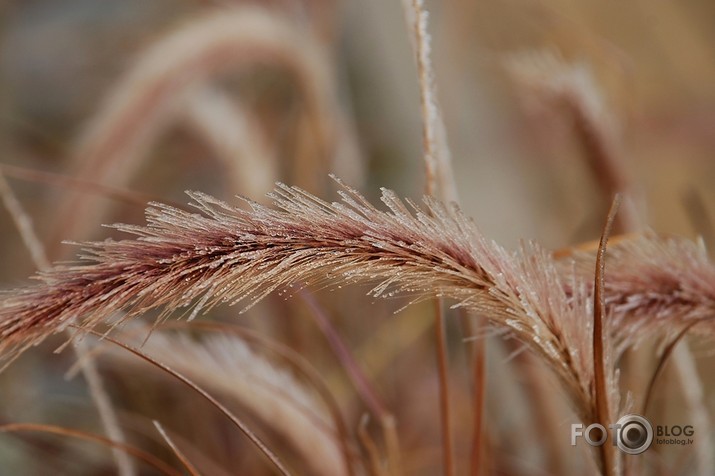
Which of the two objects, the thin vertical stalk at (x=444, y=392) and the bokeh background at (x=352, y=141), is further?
the bokeh background at (x=352, y=141)

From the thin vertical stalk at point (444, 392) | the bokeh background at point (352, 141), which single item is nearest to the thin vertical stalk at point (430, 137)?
the thin vertical stalk at point (444, 392)

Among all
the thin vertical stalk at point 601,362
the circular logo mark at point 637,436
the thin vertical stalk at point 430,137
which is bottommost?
the circular logo mark at point 637,436

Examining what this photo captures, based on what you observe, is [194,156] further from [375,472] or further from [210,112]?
[375,472]

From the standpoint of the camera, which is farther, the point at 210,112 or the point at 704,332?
the point at 210,112

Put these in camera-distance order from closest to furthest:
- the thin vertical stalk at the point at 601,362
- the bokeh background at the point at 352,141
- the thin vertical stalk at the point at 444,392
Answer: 1. the thin vertical stalk at the point at 601,362
2. the thin vertical stalk at the point at 444,392
3. the bokeh background at the point at 352,141

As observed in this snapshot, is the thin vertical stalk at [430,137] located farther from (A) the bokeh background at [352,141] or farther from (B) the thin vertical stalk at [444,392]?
(A) the bokeh background at [352,141]

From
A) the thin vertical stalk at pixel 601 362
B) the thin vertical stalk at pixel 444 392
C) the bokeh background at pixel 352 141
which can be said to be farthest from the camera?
the bokeh background at pixel 352 141

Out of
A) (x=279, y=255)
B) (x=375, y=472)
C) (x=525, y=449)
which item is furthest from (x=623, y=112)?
(x=279, y=255)

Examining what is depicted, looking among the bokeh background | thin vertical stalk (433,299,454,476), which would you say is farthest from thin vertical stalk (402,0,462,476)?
the bokeh background

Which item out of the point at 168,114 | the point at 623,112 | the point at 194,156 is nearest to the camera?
the point at 168,114

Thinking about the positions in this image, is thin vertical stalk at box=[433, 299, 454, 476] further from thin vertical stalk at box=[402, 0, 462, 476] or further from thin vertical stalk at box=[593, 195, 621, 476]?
thin vertical stalk at box=[593, 195, 621, 476]
